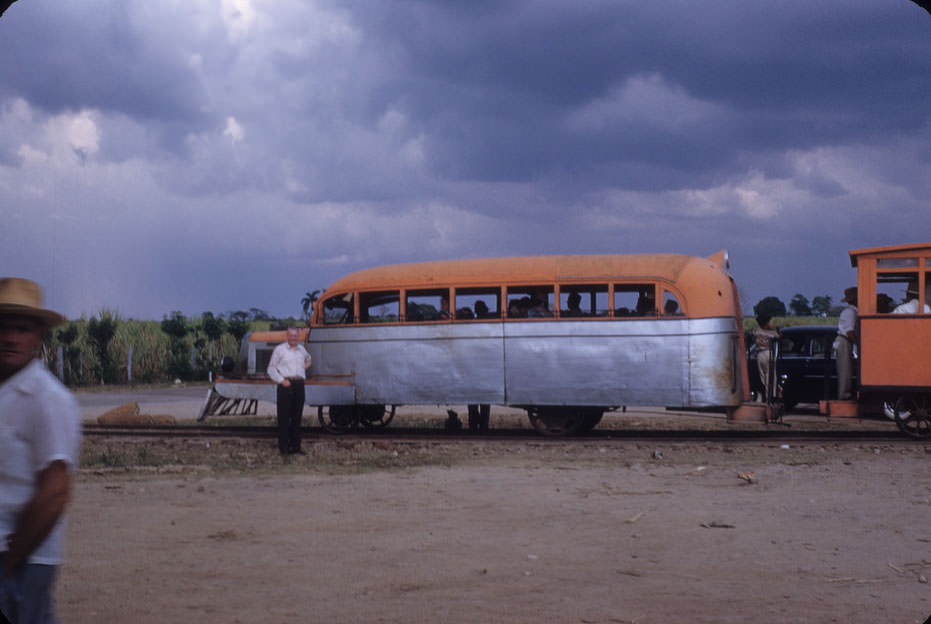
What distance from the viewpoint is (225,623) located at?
510 centimetres

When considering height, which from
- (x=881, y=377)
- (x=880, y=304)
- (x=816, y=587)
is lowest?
(x=816, y=587)

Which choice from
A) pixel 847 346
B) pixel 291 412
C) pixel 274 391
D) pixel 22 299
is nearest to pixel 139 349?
pixel 274 391

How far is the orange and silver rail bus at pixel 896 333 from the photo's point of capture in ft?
43.7

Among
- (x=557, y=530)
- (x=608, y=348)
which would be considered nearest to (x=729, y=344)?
(x=608, y=348)

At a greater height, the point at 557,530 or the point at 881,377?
the point at 881,377

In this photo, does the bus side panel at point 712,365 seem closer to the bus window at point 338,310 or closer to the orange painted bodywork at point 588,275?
the orange painted bodywork at point 588,275

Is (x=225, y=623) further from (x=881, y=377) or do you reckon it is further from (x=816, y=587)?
(x=881, y=377)

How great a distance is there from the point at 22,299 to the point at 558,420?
12.5 meters

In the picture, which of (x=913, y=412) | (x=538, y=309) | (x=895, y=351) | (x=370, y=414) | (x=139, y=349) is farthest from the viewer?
(x=139, y=349)

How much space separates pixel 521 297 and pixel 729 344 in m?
3.39

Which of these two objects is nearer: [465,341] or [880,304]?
[880,304]

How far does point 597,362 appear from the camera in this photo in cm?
1432

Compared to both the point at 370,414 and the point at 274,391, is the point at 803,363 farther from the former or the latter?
the point at 274,391

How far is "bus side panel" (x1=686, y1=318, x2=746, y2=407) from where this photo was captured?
1393 centimetres
